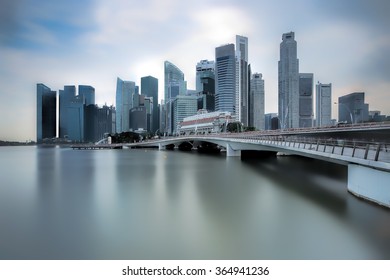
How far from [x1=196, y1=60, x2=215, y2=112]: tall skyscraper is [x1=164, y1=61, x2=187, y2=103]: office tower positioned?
1435cm

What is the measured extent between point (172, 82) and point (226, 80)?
37.7 meters

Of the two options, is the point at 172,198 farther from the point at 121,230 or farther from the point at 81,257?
the point at 81,257

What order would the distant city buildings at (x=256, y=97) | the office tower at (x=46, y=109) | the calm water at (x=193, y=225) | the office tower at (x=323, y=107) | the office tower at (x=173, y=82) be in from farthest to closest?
the office tower at (x=173, y=82) < the distant city buildings at (x=256, y=97) < the office tower at (x=323, y=107) < the office tower at (x=46, y=109) < the calm water at (x=193, y=225)

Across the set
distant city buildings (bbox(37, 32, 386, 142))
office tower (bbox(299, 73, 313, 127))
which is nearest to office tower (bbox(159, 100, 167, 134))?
distant city buildings (bbox(37, 32, 386, 142))

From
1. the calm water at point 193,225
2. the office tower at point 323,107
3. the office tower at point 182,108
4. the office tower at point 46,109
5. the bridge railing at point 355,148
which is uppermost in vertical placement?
the office tower at point 182,108

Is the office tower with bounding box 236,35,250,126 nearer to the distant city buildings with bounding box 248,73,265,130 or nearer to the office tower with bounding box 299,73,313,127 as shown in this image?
the distant city buildings with bounding box 248,73,265,130

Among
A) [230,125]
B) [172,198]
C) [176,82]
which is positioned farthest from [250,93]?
[172,198]

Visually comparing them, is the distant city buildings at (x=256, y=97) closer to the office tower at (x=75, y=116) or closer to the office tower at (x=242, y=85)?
the office tower at (x=242, y=85)

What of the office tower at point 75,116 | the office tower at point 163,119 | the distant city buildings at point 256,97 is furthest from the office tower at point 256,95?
the office tower at point 75,116

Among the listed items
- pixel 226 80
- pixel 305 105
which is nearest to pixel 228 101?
pixel 226 80

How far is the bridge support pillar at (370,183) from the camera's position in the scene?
3.68 m

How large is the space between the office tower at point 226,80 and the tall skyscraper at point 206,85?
7859mm

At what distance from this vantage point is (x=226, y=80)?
211ft

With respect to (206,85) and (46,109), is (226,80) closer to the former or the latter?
(206,85)
